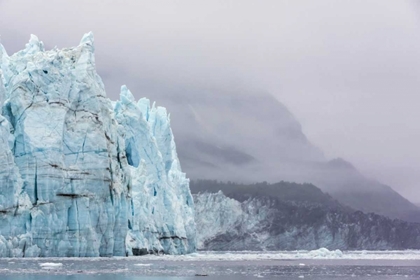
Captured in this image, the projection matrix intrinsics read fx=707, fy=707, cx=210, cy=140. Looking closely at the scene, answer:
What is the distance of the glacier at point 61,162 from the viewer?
40.8 metres

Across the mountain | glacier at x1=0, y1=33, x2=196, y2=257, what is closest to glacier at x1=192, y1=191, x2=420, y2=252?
the mountain

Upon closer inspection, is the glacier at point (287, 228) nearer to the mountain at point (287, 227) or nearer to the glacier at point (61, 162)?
the mountain at point (287, 227)

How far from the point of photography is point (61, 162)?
140 feet

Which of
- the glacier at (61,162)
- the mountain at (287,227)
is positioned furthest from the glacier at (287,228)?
the glacier at (61,162)

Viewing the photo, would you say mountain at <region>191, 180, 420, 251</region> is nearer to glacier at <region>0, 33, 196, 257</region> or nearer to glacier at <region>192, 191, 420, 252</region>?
glacier at <region>192, 191, 420, 252</region>

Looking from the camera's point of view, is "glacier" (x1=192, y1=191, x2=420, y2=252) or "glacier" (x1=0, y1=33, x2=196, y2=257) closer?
"glacier" (x1=0, y1=33, x2=196, y2=257)

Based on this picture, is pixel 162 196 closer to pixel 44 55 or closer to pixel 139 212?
pixel 139 212

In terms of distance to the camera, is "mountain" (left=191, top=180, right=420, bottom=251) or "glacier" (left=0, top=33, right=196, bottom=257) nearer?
"glacier" (left=0, top=33, right=196, bottom=257)

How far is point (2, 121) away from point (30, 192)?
4443mm

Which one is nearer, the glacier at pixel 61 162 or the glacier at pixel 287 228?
the glacier at pixel 61 162

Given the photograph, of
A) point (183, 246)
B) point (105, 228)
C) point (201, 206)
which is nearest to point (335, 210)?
point (201, 206)

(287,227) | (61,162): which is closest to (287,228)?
(287,227)

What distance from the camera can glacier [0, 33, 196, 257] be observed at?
40781mm

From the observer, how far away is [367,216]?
5295 inches
